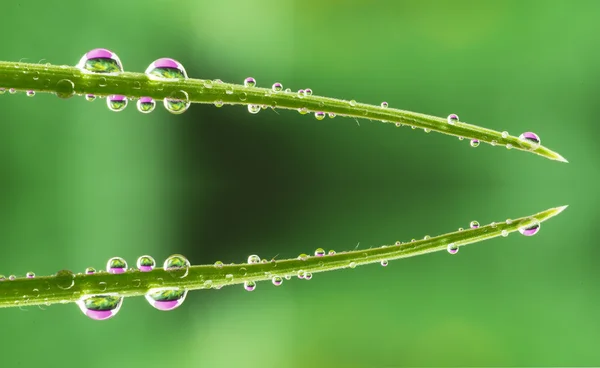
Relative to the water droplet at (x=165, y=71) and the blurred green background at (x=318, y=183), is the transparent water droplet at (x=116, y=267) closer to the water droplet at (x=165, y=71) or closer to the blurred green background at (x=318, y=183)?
the water droplet at (x=165, y=71)

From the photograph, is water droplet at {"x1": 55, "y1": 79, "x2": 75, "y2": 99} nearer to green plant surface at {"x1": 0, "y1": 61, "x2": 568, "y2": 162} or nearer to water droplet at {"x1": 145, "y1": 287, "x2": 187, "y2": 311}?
green plant surface at {"x1": 0, "y1": 61, "x2": 568, "y2": 162}

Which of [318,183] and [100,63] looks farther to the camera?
[318,183]

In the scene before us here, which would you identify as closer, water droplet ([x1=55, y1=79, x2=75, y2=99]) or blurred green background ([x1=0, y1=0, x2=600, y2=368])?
water droplet ([x1=55, y1=79, x2=75, y2=99])

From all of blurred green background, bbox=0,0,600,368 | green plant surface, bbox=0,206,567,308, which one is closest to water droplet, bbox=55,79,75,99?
green plant surface, bbox=0,206,567,308

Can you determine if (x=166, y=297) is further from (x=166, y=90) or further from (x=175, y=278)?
(x=166, y=90)

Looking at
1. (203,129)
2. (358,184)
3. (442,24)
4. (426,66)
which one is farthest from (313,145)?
(442,24)

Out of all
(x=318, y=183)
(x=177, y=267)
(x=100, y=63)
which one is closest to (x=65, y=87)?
(x=100, y=63)

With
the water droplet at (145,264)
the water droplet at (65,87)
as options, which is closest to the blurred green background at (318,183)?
the water droplet at (145,264)
